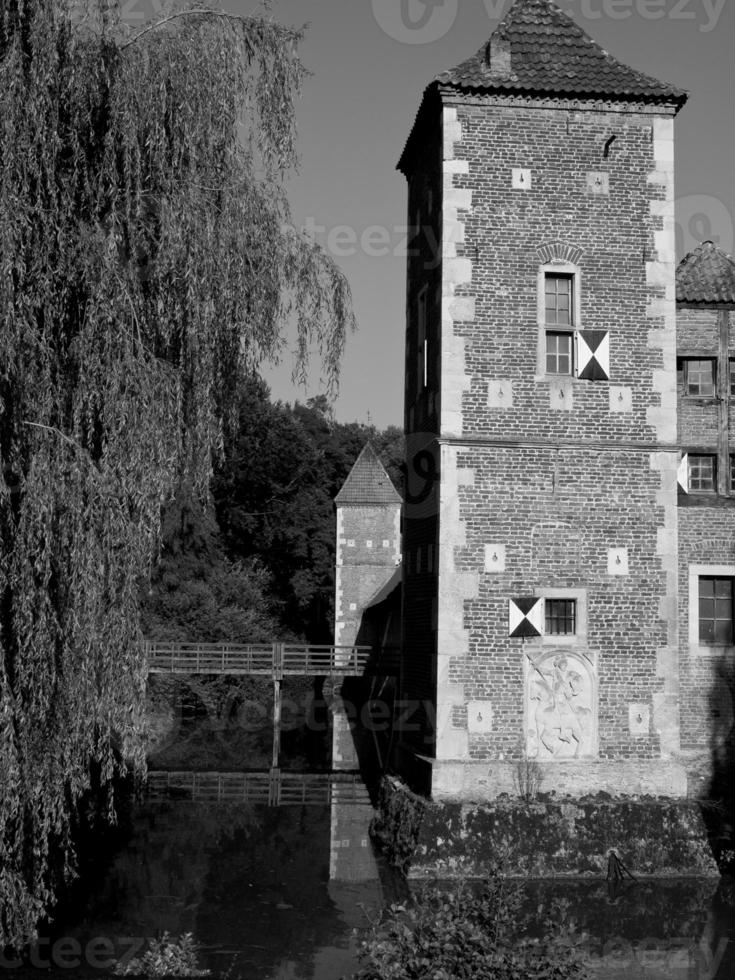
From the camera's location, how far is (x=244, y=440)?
4947cm

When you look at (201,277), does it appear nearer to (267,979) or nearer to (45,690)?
(45,690)

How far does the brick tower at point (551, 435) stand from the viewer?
43.7 ft

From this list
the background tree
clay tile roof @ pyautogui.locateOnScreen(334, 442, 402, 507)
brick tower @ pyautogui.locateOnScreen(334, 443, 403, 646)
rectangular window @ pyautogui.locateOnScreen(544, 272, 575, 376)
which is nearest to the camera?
rectangular window @ pyautogui.locateOnScreen(544, 272, 575, 376)

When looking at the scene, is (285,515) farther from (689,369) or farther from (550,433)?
(550,433)

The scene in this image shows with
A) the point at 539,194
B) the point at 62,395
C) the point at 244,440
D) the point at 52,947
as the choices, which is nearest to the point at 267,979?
the point at 52,947

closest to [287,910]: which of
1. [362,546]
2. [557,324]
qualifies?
[557,324]

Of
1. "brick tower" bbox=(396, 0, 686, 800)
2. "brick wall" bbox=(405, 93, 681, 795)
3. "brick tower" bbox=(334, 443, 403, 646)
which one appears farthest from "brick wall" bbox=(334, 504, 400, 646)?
"brick wall" bbox=(405, 93, 681, 795)

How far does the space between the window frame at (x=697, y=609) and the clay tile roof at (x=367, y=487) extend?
22629mm

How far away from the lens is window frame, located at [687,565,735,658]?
15.6 m

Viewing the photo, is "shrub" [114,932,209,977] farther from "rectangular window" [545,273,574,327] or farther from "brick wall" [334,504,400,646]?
"brick wall" [334,504,400,646]

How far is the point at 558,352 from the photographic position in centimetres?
1406

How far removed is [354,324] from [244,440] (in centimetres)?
3996

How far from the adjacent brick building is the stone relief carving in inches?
0.9

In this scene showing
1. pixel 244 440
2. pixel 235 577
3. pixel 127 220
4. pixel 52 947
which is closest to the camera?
pixel 127 220
